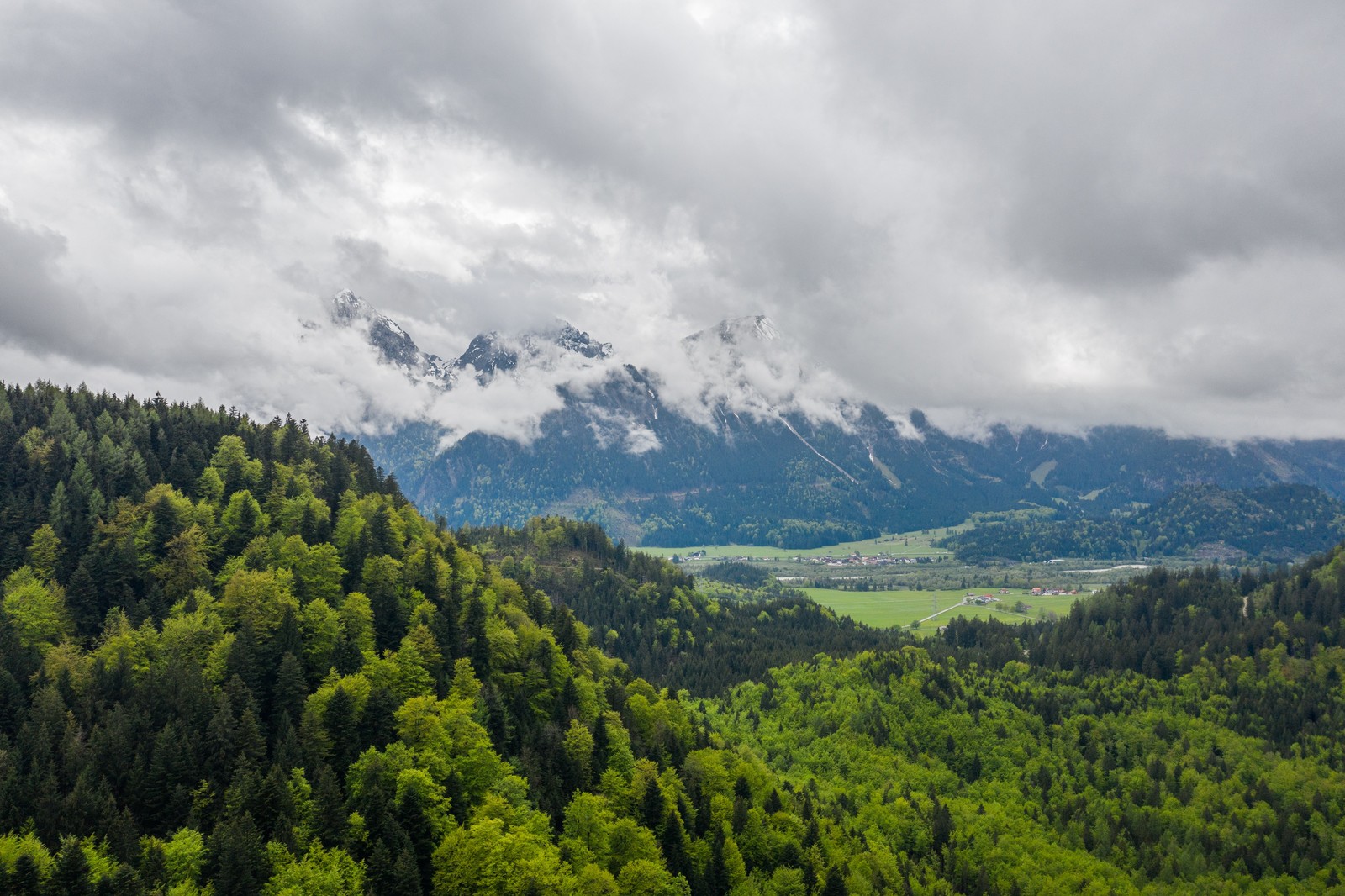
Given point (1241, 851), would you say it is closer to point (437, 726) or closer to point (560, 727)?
point (560, 727)

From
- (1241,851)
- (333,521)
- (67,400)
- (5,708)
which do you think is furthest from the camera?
(67,400)

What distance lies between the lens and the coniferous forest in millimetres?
75375

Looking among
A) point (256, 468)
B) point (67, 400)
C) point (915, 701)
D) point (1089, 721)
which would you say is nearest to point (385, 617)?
point (256, 468)

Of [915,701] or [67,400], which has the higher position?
[67,400]

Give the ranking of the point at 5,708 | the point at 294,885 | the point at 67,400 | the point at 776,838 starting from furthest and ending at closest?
1. the point at 67,400
2. the point at 776,838
3. the point at 5,708
4. the point at 294,885

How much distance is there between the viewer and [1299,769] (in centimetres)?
16862

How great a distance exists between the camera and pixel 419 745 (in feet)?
295

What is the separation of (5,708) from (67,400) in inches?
4076

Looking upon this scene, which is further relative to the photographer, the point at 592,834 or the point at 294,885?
the point at 592,834

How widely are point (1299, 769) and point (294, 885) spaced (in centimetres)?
20169

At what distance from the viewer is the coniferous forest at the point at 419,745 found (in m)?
75.4

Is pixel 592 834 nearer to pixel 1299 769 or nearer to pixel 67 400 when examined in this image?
pixel 67 400

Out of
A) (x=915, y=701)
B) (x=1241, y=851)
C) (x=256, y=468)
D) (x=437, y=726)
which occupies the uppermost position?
(x=256, y=468)

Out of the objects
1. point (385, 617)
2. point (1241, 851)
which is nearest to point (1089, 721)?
point (1241, 851)
